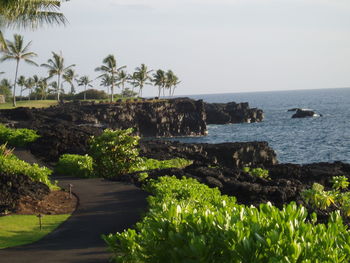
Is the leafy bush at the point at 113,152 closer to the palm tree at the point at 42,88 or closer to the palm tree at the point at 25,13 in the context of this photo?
the palm tree at the point at 25,13

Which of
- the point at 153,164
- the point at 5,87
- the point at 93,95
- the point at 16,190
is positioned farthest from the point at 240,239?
the point at 5,87

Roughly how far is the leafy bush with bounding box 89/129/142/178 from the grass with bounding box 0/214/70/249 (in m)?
6.78

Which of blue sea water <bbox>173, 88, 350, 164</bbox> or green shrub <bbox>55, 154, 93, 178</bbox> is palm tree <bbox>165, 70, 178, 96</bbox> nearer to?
blue sea water <bbox>173, 88, 350, 164</bbox>

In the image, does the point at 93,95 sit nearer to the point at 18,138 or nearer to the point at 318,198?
the point at 18,138

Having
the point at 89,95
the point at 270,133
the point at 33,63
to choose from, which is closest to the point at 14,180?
the point at 33,63

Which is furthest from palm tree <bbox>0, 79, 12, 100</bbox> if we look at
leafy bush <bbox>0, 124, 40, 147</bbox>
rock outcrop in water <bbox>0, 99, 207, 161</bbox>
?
leafy bush <bbox>0, 124, 40, 147</bbox>

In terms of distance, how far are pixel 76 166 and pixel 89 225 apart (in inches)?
364

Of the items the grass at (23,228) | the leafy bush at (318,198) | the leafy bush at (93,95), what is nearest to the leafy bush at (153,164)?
the grass at (23,228)

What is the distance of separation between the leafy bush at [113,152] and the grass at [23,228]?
6782mm

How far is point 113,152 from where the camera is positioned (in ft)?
66.6

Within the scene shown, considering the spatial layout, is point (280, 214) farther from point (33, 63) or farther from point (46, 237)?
point (33, 63)

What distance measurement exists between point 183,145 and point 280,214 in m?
43.7

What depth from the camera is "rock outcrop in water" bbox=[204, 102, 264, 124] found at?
11606 cm

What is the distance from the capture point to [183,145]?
4947 centimetres
